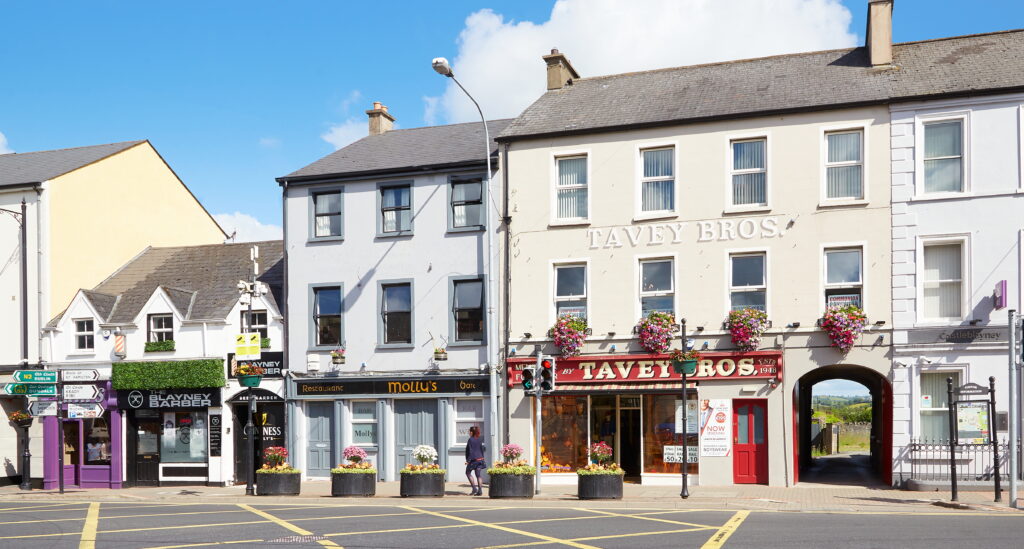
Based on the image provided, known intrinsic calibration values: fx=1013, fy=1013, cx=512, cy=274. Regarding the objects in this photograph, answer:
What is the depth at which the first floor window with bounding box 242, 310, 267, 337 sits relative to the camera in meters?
29.3

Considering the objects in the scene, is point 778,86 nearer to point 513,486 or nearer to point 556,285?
point 556,285

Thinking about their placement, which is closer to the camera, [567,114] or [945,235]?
[945,235]

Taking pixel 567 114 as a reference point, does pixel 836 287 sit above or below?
below

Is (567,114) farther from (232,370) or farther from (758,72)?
(232,370)

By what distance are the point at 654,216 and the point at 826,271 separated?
4.33 meters

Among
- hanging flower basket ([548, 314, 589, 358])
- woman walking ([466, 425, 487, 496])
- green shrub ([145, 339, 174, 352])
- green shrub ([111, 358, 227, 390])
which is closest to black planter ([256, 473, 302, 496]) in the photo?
woman walking ([466, 425, 487, 496])

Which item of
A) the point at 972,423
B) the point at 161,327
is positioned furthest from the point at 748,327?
the point at 161,327

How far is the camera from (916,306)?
22984mm

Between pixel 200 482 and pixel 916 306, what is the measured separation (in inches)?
779

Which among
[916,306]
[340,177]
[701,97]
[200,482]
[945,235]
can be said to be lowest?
[200,482]

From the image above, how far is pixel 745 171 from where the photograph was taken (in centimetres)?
2469

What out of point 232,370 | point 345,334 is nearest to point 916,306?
point 345,334

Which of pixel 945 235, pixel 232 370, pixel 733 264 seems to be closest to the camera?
pixel 945 235

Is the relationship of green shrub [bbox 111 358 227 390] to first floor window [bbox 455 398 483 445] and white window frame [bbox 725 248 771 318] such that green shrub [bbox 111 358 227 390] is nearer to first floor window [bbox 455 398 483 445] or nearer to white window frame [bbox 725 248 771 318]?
first floor window [bbox 455 398 483 445]
